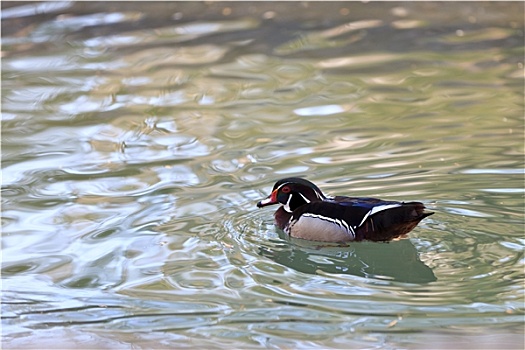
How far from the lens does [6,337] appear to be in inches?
235

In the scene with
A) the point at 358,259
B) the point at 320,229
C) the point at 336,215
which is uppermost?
the point at 336,215

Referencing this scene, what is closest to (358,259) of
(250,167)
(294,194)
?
(294,194)

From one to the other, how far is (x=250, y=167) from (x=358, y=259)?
2243 millimetres

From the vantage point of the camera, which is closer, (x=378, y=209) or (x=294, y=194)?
(x=378, y=209)

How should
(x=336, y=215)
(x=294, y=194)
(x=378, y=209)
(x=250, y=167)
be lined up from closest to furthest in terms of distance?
(x=378, y=209) < (x=336, y=215) < (x=294, y=194) < (x=250, y=167)

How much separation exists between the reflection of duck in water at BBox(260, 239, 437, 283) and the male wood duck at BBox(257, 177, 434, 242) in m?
0.09

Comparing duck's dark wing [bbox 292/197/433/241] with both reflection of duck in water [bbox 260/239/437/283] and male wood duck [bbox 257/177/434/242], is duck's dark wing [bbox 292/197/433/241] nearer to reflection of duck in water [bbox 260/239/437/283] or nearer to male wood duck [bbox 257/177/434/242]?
male wood duck [bbox 257/177/434/242]

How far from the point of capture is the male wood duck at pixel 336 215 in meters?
6.78

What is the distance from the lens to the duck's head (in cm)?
742

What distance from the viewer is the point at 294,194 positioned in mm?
7461

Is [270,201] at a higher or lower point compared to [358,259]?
higher

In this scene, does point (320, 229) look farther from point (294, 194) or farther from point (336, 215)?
point (294, 194)

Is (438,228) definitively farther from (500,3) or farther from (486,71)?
(500,3)

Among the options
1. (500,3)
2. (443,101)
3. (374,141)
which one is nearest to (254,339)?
(374,141)
